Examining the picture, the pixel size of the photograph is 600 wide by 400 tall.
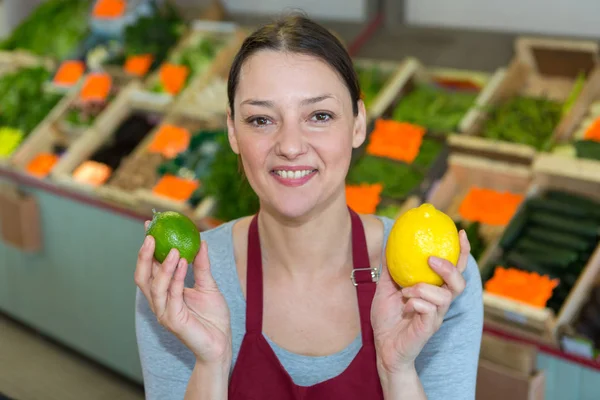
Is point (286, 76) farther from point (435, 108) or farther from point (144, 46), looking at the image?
point (144, 46)

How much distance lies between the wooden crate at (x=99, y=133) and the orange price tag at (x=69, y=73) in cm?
69

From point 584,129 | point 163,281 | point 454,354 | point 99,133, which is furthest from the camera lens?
point 99,133

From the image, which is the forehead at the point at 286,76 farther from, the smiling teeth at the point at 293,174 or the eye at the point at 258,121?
the smiling teeth at the point at 293,174

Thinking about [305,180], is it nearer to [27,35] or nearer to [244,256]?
[244,256]

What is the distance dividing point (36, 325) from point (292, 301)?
150 inches

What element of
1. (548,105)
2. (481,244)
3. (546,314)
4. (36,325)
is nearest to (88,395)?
(36,325)

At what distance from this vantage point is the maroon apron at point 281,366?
1688 mm

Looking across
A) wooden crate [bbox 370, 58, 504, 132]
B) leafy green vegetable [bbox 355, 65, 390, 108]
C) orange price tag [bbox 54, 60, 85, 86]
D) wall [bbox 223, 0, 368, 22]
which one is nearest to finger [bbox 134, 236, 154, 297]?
wooden crate [bbox 370, 58, 504, 132]

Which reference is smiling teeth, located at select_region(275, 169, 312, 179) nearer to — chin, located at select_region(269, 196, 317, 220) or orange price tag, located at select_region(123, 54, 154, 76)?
chin, located at select_region(269, 196, 317, 220)

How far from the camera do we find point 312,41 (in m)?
1.67

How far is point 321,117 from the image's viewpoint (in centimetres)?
165

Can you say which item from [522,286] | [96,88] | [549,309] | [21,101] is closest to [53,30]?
[21,101]

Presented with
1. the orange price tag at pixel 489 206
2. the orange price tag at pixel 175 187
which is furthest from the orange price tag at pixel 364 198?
the orange price tag at pixel 175 187

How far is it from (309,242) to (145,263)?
47cm
